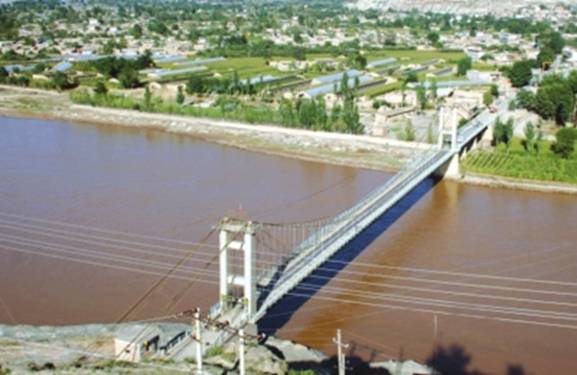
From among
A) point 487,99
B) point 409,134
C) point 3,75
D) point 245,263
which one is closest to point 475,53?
point 487,99

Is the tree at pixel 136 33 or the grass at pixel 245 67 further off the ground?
the tree at pixel 136 33

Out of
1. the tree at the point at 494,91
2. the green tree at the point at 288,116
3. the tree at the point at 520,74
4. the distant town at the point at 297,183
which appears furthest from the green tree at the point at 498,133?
the tree at the point at 520,74

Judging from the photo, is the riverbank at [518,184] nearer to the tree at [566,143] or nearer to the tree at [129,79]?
the tree at [566,143]

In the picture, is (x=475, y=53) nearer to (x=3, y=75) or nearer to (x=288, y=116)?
(x=288, y=116)

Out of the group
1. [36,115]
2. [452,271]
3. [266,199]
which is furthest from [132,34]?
[452,271]

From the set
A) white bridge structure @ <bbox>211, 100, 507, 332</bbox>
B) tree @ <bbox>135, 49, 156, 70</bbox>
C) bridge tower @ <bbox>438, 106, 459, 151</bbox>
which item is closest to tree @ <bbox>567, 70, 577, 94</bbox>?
bridge tower @ <bbox>438, 106, 459, 151</bbox>

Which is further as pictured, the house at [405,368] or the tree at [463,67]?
the tree at [463,67]
